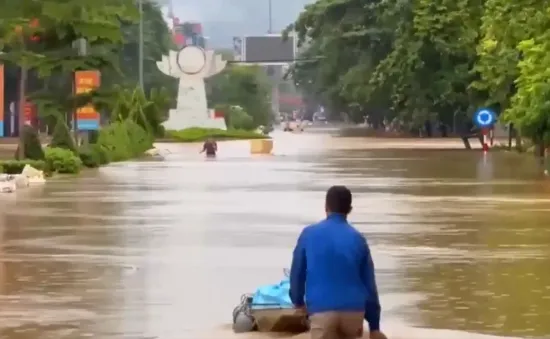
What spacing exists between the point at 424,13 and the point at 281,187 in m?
35.8

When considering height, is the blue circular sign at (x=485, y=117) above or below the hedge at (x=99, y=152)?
above

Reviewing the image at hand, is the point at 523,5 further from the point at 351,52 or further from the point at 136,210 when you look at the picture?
the point at 351,52

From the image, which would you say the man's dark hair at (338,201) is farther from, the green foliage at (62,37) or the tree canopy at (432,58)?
the tree canopy at (432,58)

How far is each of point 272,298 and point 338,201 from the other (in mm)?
3478

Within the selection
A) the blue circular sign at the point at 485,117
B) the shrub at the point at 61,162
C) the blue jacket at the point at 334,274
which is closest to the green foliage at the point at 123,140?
the shrub at the point at 61,162

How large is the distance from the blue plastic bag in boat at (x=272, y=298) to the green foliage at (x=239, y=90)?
121219 millimetres

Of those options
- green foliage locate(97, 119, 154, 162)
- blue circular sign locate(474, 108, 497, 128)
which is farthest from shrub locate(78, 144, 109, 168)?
blue circular sign locate(474, 108, 497, 128)

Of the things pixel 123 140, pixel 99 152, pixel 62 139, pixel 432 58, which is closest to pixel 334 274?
pixel 62 139

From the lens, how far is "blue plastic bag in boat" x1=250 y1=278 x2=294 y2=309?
40.1 ft

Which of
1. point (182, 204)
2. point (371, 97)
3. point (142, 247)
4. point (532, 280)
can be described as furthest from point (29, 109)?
point (532, 280)

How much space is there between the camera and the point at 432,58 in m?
73.9

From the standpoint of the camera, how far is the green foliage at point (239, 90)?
13600 cm

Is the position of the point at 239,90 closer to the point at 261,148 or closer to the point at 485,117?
the point at 261,148

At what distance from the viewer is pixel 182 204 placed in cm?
2902
